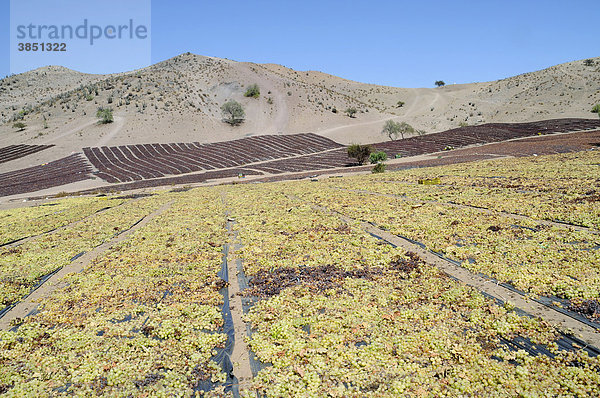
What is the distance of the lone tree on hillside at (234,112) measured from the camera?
326 feet

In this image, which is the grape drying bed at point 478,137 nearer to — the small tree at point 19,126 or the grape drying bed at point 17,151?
the grape drying bed at point 17,151

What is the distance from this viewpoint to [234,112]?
326 feet

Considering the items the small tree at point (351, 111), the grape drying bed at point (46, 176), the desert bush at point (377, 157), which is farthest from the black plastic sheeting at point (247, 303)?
the small tree at point (351, 111)

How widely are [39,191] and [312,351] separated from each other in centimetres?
4701

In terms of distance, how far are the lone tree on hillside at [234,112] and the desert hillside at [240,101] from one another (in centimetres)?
268

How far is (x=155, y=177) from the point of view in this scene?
49656 millimetres

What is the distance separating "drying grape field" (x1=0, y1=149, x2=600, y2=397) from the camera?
5.86 meters

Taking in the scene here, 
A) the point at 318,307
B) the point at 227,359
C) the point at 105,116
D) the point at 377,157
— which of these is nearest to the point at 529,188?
the point at 318,307

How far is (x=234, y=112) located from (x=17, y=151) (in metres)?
50.6

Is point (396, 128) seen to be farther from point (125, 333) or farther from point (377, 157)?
point (125, 333)

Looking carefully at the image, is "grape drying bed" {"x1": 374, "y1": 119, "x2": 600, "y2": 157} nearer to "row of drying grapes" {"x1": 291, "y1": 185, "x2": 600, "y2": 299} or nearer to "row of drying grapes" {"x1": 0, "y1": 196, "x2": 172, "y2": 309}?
"row of drying grapes" {"x1": 291, "y1": 185, "x2": 600, "y2": 299}

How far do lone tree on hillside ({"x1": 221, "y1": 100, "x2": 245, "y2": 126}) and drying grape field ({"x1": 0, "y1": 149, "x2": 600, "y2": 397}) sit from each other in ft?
286

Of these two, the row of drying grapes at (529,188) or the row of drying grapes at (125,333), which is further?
the row of drying grapes at (529,188)

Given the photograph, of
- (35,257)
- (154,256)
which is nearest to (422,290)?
(154,256)
